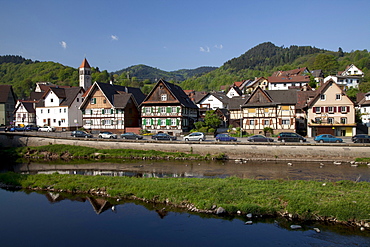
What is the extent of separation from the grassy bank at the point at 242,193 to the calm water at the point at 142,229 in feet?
3.30

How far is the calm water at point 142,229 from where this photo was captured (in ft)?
54.2

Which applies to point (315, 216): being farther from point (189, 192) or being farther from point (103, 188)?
point (103, 188)

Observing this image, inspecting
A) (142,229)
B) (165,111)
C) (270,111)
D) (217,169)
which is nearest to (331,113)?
(270,111)

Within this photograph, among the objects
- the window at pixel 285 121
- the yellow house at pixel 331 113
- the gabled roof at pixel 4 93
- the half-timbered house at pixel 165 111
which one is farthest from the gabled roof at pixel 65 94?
the yellow house at pixel 331 113

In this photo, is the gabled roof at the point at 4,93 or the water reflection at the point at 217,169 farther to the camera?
the gabled roof at the point at 4,93

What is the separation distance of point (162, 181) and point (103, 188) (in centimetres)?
508

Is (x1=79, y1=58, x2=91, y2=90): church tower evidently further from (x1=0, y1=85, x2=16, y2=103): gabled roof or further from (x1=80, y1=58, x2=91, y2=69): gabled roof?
(x1=0, y1=85, x2=16, y2=103): gabled roof

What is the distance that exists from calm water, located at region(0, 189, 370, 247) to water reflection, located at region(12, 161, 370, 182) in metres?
11.9

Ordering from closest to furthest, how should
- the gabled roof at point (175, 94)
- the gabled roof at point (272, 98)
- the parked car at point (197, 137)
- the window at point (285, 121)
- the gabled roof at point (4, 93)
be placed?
1. the parked car at point (197, 137)
2. the window at point (285, 121)
3. the gabled roof at point (272, 98)
4. the gabled roof at point (175, 94)
5. the gabled roof at point (4, 93)

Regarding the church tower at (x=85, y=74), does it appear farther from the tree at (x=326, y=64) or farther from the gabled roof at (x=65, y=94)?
the tree at (x=326, y=64)

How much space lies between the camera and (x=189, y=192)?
2277cm

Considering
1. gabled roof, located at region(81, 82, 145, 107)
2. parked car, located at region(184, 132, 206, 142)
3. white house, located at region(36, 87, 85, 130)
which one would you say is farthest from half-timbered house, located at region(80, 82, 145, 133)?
parked car, located at region(184, 132, 206, 142)

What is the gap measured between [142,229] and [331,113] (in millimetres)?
47210

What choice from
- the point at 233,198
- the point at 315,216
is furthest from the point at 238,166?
the point at 315,216
